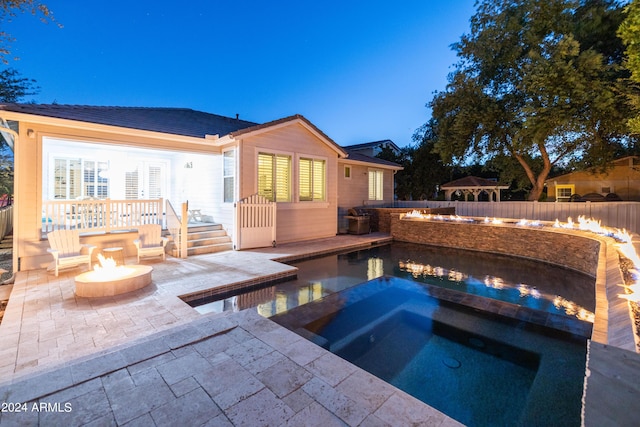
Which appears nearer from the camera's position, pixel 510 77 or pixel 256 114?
pixel 510 77

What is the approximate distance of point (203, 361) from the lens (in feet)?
Answer: 8.82

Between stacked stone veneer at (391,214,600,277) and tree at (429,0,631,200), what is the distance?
6258 millimetres

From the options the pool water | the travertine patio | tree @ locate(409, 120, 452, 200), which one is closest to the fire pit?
the travertine patio

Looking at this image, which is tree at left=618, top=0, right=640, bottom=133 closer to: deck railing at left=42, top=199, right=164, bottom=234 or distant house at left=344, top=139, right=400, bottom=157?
deck railing at left=42, top=199, right=164, bottom=234

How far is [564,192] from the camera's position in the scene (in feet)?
70.2

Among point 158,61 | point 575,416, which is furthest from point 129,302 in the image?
point 158,61

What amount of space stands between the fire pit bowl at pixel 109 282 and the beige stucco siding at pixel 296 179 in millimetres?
4223

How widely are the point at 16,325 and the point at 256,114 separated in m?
64.0

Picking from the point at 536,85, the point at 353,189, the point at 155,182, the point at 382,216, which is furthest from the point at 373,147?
the point at 155,182

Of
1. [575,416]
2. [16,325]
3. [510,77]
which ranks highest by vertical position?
[510,77]

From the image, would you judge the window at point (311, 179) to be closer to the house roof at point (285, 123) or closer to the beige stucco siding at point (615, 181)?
the house roof at point (285, 123)

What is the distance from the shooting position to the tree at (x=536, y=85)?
11156 mm

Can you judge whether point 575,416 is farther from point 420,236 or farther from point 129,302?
point 420,236

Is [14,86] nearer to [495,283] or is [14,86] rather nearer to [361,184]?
[361,184]
